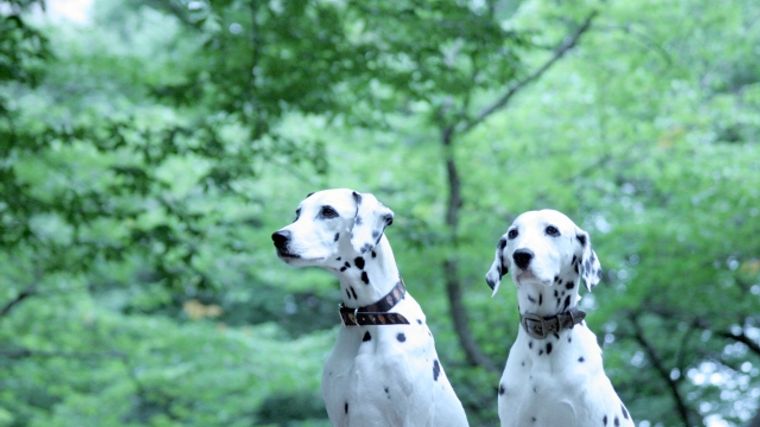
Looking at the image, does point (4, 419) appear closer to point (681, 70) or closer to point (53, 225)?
point (53, 225)

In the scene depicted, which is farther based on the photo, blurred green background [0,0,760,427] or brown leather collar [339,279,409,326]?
blurred green background [0,0,760,427]

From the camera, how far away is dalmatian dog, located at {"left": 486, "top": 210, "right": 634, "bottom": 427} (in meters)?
3.07

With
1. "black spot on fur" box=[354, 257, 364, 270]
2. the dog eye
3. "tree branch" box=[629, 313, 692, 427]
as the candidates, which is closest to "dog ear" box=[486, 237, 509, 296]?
"black spot on fur" box=[354, 257, 364, 270]

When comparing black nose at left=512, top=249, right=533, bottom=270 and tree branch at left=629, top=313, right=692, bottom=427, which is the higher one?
tree branch at left=629, top=313, right=692, bottom=427

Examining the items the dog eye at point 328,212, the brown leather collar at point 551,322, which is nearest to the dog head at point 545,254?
the brown leather collar at point 551,322

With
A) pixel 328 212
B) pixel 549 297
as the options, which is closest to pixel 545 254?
pixel 549 297

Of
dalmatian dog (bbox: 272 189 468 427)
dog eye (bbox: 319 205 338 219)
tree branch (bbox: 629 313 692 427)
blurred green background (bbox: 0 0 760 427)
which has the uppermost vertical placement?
blurred green background (bbox: 0 0 760 427)

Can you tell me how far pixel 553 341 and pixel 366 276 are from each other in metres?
0.63

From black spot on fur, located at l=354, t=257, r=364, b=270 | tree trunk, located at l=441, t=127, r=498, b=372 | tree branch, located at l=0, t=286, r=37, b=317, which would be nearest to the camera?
black spot on fur, located at l=354, t=257, r=364, b=270

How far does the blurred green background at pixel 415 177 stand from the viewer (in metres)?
8.03

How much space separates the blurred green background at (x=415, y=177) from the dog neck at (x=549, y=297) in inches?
181

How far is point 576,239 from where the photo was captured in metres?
3.15

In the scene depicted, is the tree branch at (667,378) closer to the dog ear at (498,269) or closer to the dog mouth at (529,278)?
the dog ear at (498,269)

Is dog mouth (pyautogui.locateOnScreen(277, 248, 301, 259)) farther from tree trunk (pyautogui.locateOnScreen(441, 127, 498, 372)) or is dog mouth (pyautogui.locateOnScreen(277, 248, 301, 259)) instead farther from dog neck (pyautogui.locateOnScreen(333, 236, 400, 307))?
tree trunk (pyautogui.locateOnScreen(441, 127, 498, 372))
